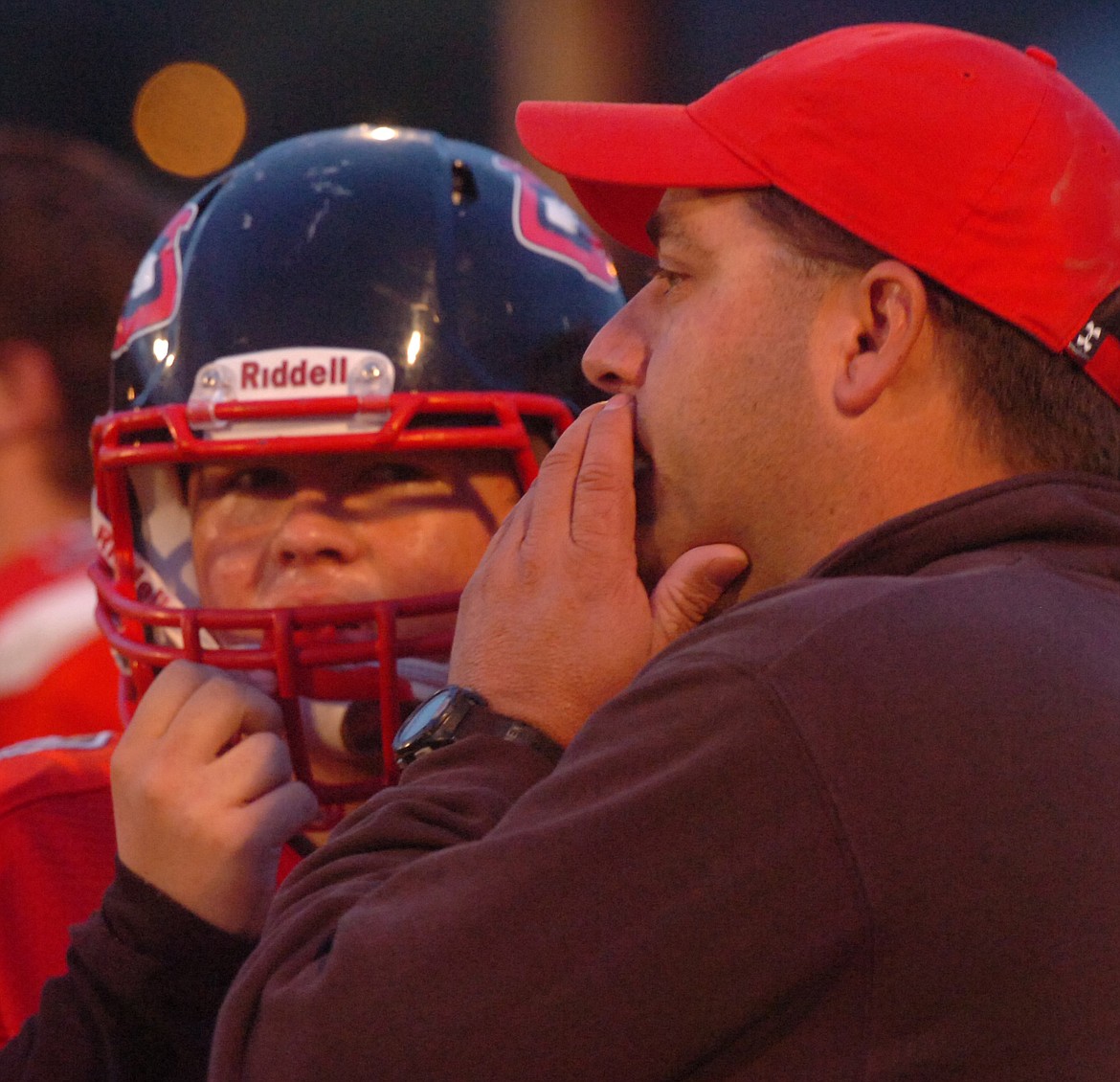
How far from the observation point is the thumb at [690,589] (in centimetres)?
129

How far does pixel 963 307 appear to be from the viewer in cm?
127

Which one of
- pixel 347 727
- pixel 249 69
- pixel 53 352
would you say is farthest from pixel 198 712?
pixel 249 69

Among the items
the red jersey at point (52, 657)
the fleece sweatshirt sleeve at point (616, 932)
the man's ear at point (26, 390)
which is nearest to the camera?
the fleece sweatshirt sleeve at point (616, 932)

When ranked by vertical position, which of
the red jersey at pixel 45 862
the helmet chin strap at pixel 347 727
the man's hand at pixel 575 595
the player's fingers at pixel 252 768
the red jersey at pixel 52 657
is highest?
the man's hand at pixel 575 595

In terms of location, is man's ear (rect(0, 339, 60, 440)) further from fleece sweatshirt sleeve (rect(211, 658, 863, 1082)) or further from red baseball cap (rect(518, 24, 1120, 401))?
fleece sweatshirt sleeve (rect(211, 658, 863, 1082))

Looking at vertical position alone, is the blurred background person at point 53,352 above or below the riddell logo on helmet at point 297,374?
below

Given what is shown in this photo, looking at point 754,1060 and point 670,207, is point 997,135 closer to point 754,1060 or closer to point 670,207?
point 670,207

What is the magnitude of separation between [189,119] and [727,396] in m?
5.35

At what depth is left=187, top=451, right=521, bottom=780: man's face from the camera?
171cm

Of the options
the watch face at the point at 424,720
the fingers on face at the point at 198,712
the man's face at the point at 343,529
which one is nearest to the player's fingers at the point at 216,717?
the fingers on face at the point at 198,712

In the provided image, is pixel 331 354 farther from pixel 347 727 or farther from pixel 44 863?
pixel 44 863

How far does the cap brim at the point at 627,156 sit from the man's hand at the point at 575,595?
0.23 meters

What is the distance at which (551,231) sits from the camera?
196 cm

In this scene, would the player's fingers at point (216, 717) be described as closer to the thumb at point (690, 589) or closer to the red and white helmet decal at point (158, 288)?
the thumb at point (690, 589)
